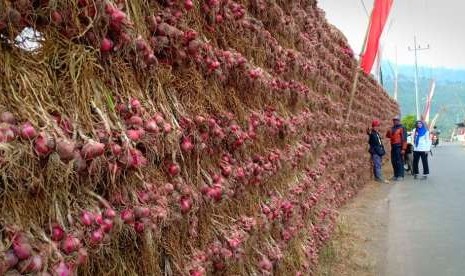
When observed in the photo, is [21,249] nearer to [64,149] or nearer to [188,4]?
[64,149]

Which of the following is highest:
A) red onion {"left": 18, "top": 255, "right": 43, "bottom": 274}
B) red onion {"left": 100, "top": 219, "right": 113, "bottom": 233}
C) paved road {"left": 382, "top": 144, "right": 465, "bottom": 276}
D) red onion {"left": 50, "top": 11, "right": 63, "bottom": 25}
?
red onion {"left": 50, "top": 11, "right": 63, "bottom": 25}

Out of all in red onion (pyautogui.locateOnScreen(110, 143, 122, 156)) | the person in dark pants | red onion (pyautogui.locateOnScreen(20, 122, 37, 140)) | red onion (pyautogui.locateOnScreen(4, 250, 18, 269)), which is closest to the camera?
red onion (pyautogui.locateOnScreen(4, 250, 18, 269))

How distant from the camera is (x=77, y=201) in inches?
60.9

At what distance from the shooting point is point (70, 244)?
1.42m

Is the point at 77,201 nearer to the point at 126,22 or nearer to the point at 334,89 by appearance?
the point at 126,22

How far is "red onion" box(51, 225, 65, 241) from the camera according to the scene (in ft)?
4.60

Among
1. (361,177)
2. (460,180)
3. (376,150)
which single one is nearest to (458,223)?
(361,177)

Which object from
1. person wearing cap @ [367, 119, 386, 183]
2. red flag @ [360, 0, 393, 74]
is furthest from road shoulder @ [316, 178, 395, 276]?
person wearing cap @ [367, 119, 386, 183]

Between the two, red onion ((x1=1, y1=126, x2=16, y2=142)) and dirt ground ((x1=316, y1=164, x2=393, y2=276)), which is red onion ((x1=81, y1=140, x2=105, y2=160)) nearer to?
red onion ((x1=1, y1=126, x2=16, y2=142))

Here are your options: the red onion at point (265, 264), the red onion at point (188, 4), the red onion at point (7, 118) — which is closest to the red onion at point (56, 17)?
the red onion at point (7, 118)

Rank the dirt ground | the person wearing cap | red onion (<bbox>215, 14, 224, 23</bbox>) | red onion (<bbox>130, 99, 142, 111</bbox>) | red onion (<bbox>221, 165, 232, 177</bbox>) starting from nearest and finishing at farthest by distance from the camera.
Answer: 1. red onion (<bbox>130, 99, 142, 111</bbox>)
2. red onion (<bbox>221, 165, 232, 177</bbox>)
3. red onion (<bbox>215, 14, 224, 23</bbox>)
4. the dirt ground
5. the person wearing cap

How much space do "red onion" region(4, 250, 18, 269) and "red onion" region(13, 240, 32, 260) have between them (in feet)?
0.03

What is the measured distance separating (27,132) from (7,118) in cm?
6

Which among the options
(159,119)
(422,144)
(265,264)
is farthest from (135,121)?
(422,144)
